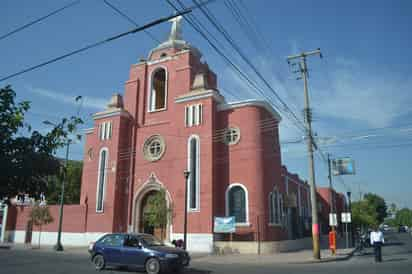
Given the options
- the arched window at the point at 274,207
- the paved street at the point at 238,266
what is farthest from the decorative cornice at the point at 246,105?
the paved street at the point at 238,266

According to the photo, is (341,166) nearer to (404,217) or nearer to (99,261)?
(99,261)

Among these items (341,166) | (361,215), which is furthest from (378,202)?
(341,166)

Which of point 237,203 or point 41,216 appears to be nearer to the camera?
point 237,203

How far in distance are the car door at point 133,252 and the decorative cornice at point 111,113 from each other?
64.5ft

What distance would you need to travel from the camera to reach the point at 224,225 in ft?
79.5

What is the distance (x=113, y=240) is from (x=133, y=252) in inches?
53.2

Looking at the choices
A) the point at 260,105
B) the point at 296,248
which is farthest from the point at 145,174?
the point at 296,248

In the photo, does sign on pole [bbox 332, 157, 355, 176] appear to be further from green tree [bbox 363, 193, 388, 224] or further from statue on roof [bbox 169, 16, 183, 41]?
green tree [bbox 363, 193, 388, 224]

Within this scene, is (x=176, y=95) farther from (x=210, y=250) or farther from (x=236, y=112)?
(x=210, y=250)

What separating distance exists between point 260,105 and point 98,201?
16.3 m

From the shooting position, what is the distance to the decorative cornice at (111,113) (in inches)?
1256

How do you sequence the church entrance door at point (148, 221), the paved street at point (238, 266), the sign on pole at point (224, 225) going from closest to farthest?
the paved street at point (238, 266)
the sign on pole at point (224, 225)
the church entrance door at point (148, 221)

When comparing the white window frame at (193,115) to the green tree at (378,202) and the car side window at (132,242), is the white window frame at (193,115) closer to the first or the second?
the car side window at (132,242)

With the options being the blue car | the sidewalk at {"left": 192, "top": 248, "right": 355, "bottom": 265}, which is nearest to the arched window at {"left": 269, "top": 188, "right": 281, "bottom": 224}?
the sidewalk at {"left": 192, "top": 248, "right": 355, "bottom": 265}
